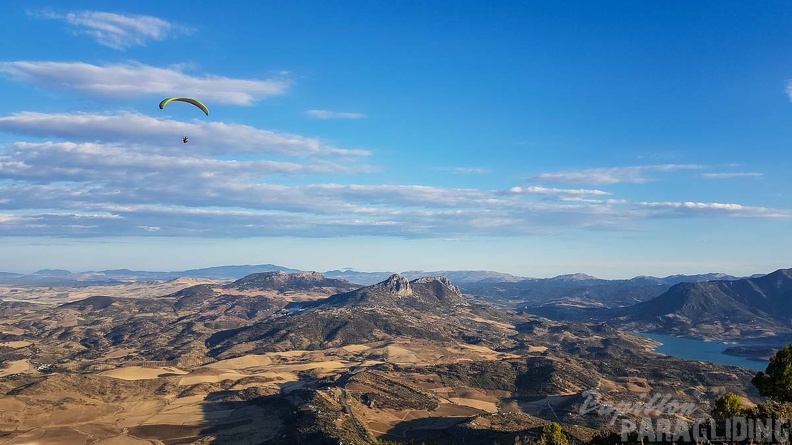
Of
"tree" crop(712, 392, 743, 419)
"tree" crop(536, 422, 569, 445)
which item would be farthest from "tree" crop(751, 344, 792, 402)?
"tree" crop(536, 422, 569, 445)

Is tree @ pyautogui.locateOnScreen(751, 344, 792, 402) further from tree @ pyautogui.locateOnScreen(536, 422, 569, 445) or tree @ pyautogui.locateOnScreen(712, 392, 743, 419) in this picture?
tree @ pyautogui.locateOnScreen(536, 422, 569, 445)

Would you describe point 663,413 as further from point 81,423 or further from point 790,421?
point 81,423

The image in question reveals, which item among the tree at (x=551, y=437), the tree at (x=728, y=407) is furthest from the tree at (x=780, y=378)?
the tree at (x=551, y=437)

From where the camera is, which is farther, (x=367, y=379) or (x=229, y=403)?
(x=367, y=379)

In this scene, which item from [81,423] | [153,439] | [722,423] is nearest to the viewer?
[722,423]

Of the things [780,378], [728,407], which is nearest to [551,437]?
[728,407]

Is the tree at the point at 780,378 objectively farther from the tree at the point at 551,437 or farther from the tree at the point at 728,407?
the tree at the point at 551,437

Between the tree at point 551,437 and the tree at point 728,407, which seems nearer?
the tree at point 728,407

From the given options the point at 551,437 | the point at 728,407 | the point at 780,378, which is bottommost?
the point at 551,437

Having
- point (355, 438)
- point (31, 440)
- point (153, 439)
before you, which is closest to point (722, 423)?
point (355, 438)

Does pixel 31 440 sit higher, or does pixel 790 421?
pixel 790 421

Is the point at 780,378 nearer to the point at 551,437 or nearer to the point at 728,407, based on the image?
the point at 728,407
